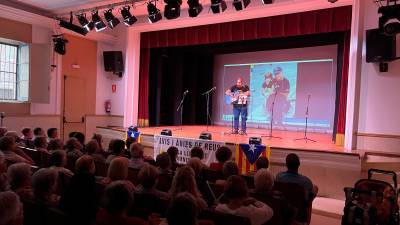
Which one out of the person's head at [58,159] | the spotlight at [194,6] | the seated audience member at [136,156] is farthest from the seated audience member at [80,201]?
the spotlight at [194,6]

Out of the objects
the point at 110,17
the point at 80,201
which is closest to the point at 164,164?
the point at 80,201

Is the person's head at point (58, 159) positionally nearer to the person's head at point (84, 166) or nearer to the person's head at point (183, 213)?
the person's head at point (84, 166)

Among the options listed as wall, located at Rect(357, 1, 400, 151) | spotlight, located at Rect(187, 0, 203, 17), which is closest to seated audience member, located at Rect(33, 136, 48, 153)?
spotlight, located at Rect(187, 0, 203, 17)

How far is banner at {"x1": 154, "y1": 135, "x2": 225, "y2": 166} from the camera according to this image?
5539 mm

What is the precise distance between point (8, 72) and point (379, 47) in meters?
7.48

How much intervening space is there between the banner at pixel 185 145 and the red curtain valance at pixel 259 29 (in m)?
2.81

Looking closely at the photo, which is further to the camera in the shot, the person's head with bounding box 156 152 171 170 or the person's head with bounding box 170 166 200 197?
the person's head with bounding box 156 152 171 170

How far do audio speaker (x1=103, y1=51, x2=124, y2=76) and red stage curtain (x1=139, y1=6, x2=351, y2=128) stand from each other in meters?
0.58

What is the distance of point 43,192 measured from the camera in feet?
6.90

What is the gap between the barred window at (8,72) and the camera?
7020 mm

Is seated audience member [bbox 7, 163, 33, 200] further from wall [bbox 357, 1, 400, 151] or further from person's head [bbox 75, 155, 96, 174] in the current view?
wall [bbox 357, 1, 400, 151]

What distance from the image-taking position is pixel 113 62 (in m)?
8.52

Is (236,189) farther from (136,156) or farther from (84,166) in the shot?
(136,156)

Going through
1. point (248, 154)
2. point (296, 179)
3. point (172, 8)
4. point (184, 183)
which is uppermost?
point (172, 8)
